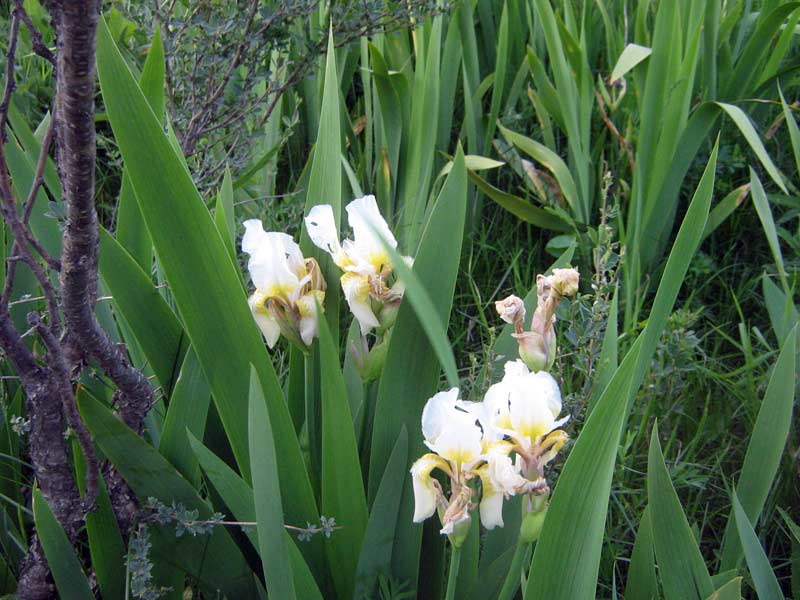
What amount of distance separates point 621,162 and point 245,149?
89 cm

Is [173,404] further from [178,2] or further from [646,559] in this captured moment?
[178,2]

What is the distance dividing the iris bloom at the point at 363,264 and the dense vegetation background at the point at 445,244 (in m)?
0.06

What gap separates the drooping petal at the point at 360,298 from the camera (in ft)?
2.61

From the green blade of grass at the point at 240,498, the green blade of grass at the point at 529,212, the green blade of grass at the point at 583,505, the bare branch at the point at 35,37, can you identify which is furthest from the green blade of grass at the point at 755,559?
the green blade of grass at the point at 529,212

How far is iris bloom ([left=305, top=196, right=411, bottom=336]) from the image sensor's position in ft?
2.61

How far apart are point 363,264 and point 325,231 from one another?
54 mm

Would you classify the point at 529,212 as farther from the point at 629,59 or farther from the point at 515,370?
the point at 515,370

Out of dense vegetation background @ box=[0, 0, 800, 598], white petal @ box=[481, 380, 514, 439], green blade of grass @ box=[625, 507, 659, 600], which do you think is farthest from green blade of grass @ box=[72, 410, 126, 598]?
green blade of grass @ box=[625, 507, 659, 600]

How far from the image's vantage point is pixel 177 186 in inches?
30.3

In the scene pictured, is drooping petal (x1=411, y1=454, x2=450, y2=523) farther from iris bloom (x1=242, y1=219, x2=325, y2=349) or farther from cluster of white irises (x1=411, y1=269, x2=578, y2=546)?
iris bloom (x1=242, y1=219, x2=325, y2=349)

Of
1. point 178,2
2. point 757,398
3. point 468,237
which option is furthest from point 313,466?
point 178,2

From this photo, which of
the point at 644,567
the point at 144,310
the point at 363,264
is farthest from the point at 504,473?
the point at 144,310

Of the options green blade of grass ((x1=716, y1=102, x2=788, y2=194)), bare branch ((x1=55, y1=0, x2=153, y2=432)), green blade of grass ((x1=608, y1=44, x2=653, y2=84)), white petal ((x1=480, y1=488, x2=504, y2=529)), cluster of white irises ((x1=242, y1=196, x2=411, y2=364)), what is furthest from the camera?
green blade of grass ((x1=608, y1=44, x2=653, y2=84))

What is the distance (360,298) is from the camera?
0.80 meters
